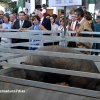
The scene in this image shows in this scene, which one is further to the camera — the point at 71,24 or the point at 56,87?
the point at 71,24

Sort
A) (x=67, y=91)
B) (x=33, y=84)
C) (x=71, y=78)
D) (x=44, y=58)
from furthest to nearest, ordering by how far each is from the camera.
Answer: (x=44, y=58) → (x=71, y=78) → (x=33, y=84) → (x=67, y=91)

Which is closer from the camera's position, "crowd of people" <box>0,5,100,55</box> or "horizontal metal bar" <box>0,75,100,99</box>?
"horizontal metal bar" <box>0,75,100,99</box>

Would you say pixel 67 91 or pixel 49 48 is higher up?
pixel 49 48

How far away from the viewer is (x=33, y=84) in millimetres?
3439

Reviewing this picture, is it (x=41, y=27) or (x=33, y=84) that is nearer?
(x=33, y=84)

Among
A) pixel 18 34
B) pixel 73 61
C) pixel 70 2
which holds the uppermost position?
pixel 70 2

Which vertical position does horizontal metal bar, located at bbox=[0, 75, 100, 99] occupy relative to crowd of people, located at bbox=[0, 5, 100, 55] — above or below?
below

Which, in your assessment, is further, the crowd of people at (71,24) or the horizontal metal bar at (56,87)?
the crowd of people at (71,24)

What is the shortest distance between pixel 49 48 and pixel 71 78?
2.12 feet

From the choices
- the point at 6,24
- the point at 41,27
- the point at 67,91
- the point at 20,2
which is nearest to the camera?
→ the point at 67,91

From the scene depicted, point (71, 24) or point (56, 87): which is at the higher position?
point (71, 24)

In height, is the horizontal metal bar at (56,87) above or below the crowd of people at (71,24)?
below

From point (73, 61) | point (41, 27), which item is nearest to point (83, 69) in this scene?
point (73, 61)

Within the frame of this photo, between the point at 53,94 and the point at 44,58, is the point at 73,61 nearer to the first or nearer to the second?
the point at 44,58
